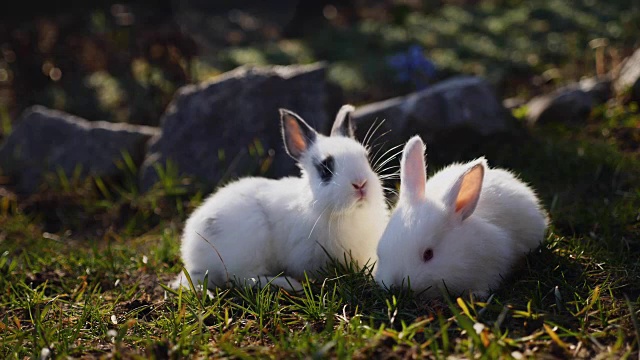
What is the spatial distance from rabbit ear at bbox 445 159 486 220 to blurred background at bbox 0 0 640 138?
152 inches

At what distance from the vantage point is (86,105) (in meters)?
9.45

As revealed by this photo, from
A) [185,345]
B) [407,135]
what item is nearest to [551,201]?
[407,135]

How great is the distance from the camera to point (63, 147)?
24.1 feet

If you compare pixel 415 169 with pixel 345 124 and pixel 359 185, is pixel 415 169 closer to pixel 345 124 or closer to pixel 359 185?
pixel 359 185

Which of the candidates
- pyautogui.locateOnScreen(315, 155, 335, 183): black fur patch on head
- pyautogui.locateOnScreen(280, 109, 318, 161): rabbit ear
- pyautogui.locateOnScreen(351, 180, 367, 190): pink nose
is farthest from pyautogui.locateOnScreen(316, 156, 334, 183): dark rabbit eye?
pyautogui.locateOnScreen(280, 109, 318, 161): rabbit ear

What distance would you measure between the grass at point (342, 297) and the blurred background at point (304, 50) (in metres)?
2.53

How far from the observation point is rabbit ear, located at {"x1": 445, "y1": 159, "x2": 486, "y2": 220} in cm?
364

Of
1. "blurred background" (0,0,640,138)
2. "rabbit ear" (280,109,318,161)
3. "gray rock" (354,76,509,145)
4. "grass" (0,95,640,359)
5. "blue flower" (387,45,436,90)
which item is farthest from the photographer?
"blurred background" (0,0,640,138)

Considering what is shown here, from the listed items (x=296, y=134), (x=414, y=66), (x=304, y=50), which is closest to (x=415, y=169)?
(x=296, y=134)

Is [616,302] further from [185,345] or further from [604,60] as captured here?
[604,60]

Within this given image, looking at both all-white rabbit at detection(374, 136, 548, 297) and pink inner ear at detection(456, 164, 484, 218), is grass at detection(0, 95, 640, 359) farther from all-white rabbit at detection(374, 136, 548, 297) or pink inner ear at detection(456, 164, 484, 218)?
pink inner ear at detection(456, 164, 484, 218)

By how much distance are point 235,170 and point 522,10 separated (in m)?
8.51

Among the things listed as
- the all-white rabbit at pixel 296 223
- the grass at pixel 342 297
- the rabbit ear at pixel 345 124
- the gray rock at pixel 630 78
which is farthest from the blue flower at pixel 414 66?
the all-white rabbit at pixel 296 223

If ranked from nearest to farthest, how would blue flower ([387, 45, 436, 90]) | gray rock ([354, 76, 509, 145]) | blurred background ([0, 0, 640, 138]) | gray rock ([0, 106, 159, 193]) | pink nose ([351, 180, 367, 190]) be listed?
1. pink nose ([351, 180, 367, 190])
2. gray rock ([354, 76, 509, 145])
3. gray rock ([0, 106, 159, 193])
4. blue flower ([387, 45, 436, 90])
5. blurred background ([0, 0, 640, 138])
